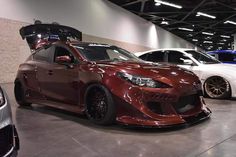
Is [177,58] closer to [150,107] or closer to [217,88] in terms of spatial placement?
[217,88]

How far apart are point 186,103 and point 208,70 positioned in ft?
10.3

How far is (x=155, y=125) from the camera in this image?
155 inches

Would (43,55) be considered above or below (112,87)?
above

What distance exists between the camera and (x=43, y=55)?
226 inches

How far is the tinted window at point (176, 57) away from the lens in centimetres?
785

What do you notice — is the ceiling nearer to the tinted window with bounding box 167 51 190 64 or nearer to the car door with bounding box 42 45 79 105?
the tinted window with bounding box 167 51 190 64

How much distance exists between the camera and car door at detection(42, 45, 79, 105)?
482 cm

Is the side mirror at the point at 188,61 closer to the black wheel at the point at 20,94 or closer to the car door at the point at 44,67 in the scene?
the car door at the point at 44,67

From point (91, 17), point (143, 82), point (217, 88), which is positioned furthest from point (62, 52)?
point (91, 17)

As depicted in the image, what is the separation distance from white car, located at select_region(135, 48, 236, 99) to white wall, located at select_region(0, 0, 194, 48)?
620cm

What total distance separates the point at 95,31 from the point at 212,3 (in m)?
7.16

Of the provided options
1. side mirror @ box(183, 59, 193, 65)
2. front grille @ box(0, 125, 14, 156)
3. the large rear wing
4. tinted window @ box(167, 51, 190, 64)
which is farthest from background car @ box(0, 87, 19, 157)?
the large rear wing

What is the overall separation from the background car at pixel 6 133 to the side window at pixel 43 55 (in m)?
3.11

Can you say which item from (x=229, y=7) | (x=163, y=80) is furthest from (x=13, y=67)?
(x=229, y=7)
